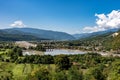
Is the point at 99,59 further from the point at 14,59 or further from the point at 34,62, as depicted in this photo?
the point at 14,59

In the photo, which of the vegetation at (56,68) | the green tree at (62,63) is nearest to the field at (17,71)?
the vegetation at (56,68)

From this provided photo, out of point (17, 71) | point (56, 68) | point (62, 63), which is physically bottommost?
point (17, 71)

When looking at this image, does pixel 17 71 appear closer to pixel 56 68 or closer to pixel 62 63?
pixel 56 68

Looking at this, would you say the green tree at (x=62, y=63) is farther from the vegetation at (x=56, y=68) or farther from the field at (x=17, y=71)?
the field at (x=17, y=71)

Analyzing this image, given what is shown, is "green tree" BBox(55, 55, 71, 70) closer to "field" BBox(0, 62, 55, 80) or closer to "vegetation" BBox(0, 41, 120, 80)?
"vegetation" BBox(0, 41, 120, 80)

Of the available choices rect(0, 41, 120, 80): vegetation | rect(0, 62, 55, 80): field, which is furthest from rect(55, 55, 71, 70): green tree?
rect(0, 62, 55, 80): field

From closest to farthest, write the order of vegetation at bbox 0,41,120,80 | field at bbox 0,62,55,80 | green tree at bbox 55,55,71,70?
1. vegetation at bbox 0,41,120,80
2. field at bbox 0,62,55,80
3. green tree at bbox 55,55,71,70

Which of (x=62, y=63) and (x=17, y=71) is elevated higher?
(x=62, y=63)

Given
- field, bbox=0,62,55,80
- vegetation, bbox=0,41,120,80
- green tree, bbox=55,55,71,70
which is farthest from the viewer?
green tree, bbox=55,55,71,70

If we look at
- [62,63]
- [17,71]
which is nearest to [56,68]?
[62,63]

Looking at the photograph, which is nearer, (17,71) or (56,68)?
(17,71)

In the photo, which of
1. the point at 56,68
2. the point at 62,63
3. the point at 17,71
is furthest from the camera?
the point at 62,63

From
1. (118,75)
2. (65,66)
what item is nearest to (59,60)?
(65,66)

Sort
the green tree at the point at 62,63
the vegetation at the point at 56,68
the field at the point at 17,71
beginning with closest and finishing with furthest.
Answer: the vegetation at the point at 56,68, the field at the point at 17,71, the green tree at the point at 62,63
